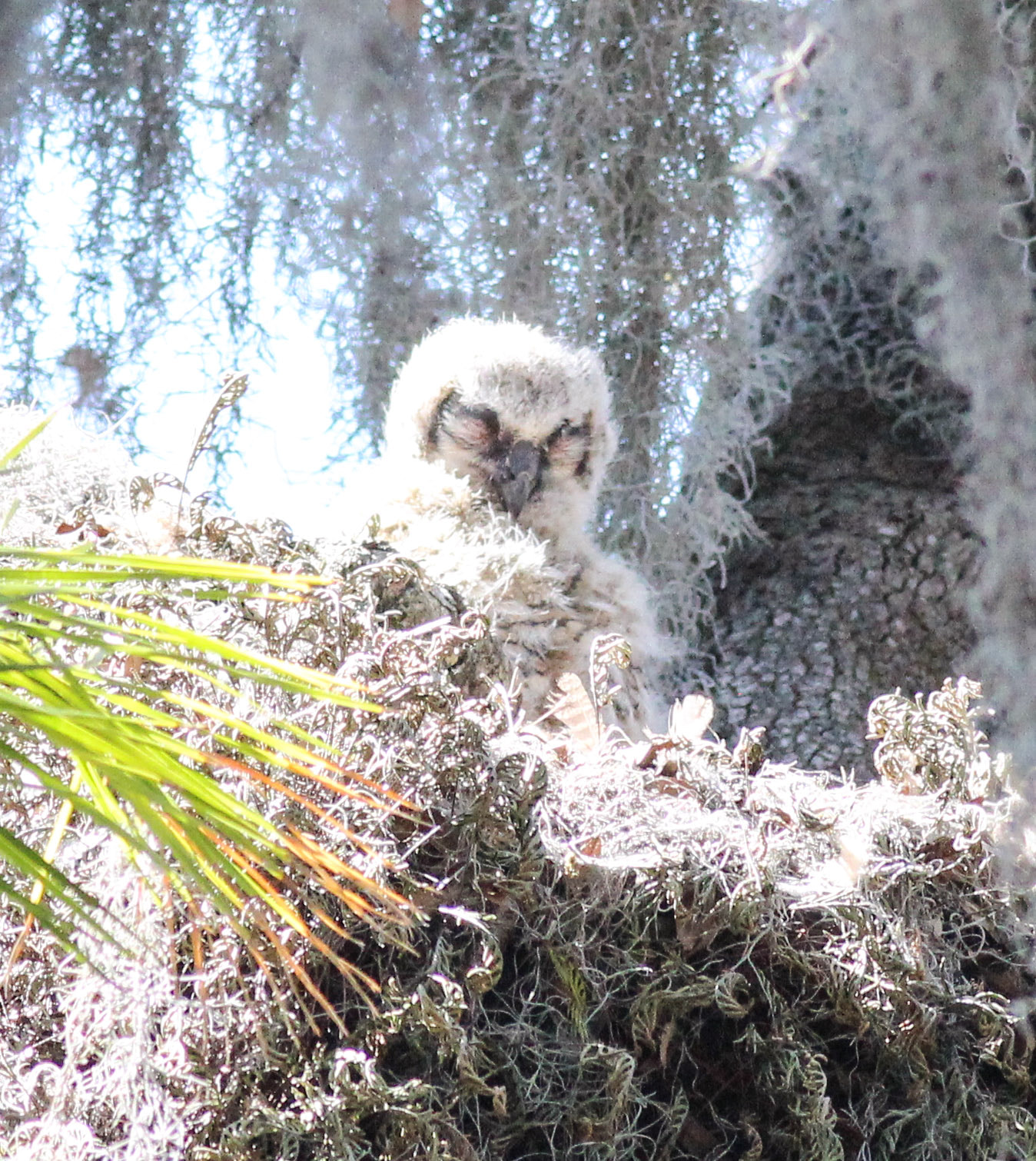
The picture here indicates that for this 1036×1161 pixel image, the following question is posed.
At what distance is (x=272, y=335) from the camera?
9.70ft

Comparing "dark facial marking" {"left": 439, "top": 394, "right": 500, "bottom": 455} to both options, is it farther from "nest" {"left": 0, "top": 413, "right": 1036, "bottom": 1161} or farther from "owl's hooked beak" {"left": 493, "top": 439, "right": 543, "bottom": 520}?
"nest" {"left": 0, "top": 413, "right": 1036, "bottom": 1161}

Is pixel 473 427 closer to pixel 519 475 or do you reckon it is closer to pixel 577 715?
pixel 519 475

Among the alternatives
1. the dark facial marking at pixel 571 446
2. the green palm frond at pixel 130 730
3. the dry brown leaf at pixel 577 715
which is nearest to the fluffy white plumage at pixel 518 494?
the dark facial marking at pixel 571 446

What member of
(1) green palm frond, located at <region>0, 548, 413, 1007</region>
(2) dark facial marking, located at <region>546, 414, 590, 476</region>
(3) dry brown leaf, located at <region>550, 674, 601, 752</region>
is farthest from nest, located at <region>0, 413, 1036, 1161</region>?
(2) dark facial marking, located at <region>546, 414, 590, 476</region>

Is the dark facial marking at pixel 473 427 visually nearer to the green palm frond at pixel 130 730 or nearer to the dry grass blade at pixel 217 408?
the dry grass blade at pixel 217 408

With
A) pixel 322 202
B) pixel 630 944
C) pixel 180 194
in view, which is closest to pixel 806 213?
pixel 322 202

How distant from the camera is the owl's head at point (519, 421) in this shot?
2.46 meters

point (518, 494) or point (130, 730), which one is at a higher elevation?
point (518, 494)

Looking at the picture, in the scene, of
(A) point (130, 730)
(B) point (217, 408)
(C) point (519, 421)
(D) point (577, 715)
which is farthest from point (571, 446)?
(A) point (130, 730)

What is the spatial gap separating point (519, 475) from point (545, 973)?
125cm

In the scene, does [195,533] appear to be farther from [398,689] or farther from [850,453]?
[850,453]

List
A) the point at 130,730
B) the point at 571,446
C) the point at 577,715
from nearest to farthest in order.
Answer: the point at 130,730 → the point at 577,715 → the point at 571,446

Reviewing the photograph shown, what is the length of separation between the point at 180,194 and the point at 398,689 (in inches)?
78.1

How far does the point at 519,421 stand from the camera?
8.25ft
